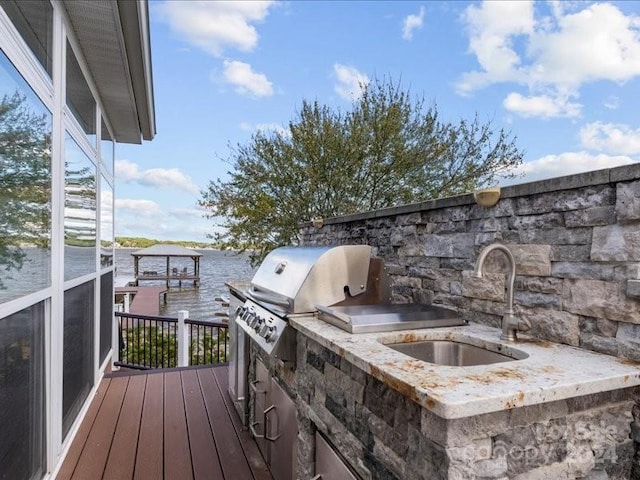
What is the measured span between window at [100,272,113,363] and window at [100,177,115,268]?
8.5 inches

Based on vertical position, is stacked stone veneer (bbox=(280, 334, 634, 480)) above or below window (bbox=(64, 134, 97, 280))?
below

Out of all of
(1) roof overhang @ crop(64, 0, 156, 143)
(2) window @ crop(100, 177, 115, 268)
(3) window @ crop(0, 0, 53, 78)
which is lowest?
(2) window @ crop(100, 177, 115, 268)

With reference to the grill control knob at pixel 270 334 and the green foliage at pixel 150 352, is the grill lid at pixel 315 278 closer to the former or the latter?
the grill control knob at pixel 270 334

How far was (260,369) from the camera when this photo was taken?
3.00 metres

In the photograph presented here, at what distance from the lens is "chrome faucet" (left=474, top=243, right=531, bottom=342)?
172cm

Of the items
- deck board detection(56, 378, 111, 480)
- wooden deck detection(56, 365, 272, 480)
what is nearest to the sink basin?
wooden deck detection(56, 365, 272, 480)

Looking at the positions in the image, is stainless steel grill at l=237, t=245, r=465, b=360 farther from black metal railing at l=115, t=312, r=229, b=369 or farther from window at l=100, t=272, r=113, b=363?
black metal railing at l=115, t=312, r=229, b=369

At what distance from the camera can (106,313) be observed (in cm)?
479

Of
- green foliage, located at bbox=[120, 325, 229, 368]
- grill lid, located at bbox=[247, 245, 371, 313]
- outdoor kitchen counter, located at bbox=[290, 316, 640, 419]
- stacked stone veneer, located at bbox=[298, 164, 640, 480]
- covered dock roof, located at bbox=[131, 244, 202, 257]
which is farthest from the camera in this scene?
covered dock roof, located at bbox=[131, 244, 202, 257]

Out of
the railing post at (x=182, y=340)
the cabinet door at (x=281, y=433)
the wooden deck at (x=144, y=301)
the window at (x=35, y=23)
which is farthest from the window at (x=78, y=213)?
the wooden deck at (x=144, y=301)

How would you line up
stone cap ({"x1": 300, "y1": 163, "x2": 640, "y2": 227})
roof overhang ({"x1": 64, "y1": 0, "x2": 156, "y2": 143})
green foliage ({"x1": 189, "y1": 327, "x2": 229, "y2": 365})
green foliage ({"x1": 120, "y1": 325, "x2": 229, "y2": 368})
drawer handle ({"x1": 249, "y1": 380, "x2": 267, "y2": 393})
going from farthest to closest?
green foliage ({"x1": 120, "y1": 325, "x2": 229, "y2": 368}) < green foliage ({"x1": 189, "y1": 327, "x2": 229, "y2": 365}) < drawer handle ({"x1": 249, "y1": 380, "x2": 267, "y2": 393}) < roof overhang ({"x1": 64, "y1": 0, "x2": 156, "y2": 143}) < stone cap ({"x1": 300, "y1": 163, "x2": 640, "y2": 227})

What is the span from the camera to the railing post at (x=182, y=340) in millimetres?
5297

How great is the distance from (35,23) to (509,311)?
2977 millimetres

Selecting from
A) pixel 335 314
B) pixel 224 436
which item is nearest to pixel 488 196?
pixel 335 314
